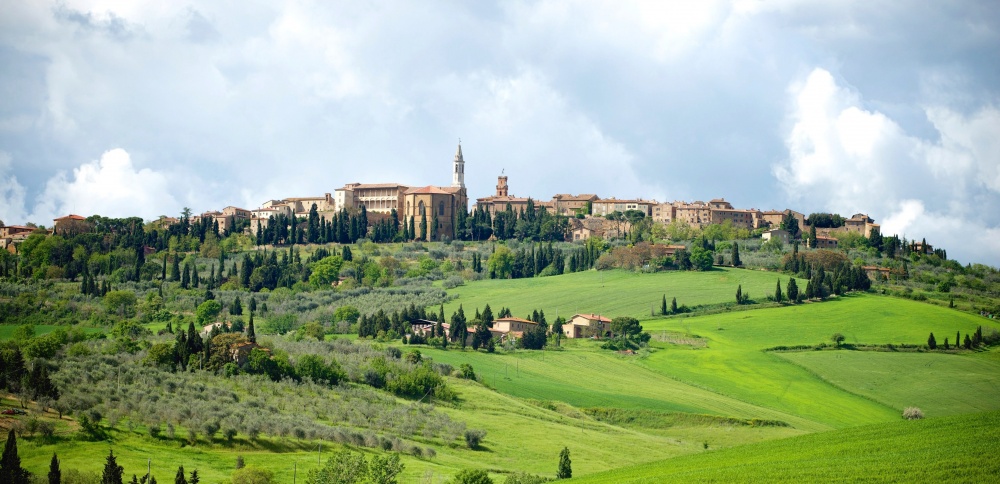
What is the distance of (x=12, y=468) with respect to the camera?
43812 millimetres

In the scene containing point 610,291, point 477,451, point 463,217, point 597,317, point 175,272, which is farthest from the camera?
point 463,217

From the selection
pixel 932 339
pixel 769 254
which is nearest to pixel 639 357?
pixel 932 339

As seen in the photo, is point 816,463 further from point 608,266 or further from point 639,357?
point 608,266

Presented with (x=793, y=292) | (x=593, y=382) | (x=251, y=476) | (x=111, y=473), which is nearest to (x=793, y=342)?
(x=793, y=292)

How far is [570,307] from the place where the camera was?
359ft

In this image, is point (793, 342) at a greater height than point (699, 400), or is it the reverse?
point (793, 342)

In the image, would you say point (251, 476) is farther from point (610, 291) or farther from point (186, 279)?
point (186, 279)

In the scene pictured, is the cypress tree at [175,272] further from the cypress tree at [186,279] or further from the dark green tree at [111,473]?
the dark green tree at [111,473]

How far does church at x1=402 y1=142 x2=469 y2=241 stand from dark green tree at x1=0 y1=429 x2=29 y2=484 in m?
107

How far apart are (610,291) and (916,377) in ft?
119

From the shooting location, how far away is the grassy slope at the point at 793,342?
80.4m

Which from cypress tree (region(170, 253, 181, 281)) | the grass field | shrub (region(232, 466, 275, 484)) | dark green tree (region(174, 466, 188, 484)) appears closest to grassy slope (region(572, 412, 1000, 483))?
shrub (region(232, 466, 275, 484))

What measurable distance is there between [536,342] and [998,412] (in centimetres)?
5111

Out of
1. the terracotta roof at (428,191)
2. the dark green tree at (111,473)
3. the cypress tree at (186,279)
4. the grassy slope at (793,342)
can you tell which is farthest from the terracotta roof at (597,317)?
the dark green tree at (111,473)
